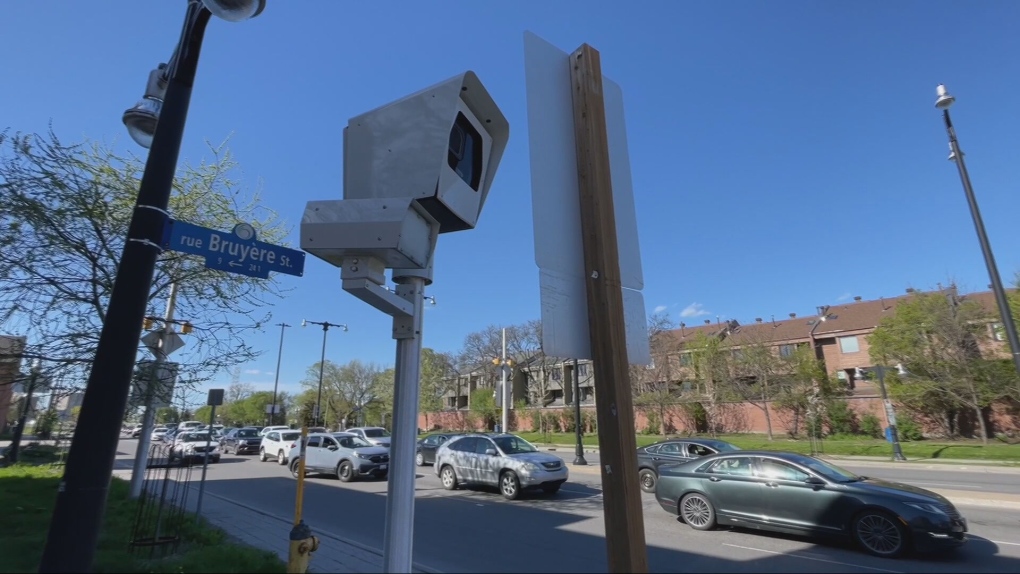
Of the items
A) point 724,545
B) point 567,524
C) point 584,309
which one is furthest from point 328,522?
point 584,309

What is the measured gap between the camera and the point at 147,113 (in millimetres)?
4992

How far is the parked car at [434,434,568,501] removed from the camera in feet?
42.9

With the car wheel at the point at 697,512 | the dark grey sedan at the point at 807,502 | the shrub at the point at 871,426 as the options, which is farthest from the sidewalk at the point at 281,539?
the shrub at the point at 871,426

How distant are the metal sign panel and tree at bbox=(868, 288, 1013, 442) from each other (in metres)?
37.0

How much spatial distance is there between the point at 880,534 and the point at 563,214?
7.94 m

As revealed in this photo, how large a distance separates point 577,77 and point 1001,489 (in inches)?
701

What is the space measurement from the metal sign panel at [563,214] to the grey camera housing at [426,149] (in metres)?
0.78

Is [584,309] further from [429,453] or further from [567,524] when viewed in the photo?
[429,453]

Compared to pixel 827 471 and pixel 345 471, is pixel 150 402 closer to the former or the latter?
pixel 345 471

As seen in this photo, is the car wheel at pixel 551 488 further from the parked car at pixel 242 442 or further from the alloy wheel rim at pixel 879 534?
the parked car at pixel 242 442

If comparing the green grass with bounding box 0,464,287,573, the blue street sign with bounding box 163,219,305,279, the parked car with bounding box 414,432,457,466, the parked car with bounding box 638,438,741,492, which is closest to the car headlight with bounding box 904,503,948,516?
the parked car with bounding box 638,438,741,492

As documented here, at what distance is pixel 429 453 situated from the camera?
2309cm

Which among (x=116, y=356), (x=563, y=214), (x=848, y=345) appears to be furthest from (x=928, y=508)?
(x=848, y=345)

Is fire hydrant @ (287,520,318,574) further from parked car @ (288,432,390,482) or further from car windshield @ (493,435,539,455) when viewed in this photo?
parked car @ (288,432,390,482)
